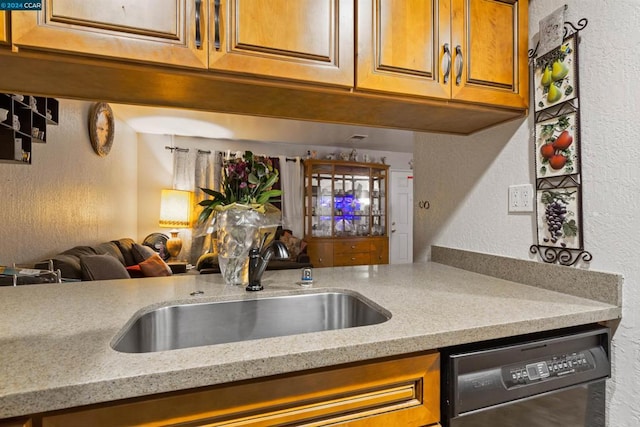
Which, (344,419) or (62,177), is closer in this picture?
(344,419)

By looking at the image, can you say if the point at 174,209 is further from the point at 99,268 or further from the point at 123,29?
the point at 123,29

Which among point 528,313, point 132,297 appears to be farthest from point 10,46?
point 528,313

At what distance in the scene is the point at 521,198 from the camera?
130 cm

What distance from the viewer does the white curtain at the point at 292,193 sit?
5.34 m

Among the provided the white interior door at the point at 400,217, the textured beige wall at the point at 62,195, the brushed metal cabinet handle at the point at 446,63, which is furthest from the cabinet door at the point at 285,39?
the white interior door at the point at 400,217

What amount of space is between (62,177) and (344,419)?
9.73ft

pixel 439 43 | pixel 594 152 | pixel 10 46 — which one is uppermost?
pixel 439 43

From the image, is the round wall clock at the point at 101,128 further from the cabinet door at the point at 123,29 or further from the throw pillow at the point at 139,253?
the cabinet door at the point at 123,29

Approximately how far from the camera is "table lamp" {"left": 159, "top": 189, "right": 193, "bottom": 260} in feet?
15.0

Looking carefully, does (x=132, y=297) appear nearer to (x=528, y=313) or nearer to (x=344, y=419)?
(x=344, y=419)

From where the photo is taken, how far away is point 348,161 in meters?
5.35

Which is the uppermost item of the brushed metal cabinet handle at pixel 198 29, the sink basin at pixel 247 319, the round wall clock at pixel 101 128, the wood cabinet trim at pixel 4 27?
the round wall clock at pixel 101 128

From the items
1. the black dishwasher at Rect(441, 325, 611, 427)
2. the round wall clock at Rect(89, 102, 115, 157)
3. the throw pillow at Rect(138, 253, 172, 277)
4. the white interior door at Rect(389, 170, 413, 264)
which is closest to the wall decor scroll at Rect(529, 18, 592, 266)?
the black dishwasher at Rect(441, 325, 611, 427)

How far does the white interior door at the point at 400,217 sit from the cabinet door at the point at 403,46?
193 inches
